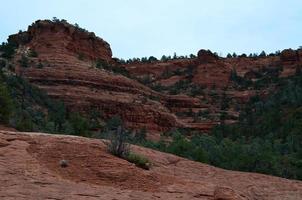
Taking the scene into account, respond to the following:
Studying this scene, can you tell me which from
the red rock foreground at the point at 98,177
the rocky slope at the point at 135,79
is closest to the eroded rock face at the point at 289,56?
the rocky slope at the point at 135,79

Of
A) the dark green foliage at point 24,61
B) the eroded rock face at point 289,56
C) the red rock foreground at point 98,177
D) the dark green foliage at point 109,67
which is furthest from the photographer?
the eroded rock face at point 289,56

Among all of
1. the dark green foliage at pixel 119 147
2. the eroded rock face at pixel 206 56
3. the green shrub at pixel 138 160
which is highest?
the eroded rock face at pixel 206 56

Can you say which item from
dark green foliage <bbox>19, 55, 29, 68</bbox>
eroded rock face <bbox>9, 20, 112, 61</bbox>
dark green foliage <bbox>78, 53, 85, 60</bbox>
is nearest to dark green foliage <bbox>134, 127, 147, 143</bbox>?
dark green foliage <bbox>19, 55, 29, 68</bbox>

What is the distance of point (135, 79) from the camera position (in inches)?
2692

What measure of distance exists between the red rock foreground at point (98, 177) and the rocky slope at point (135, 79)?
4117 centimetres

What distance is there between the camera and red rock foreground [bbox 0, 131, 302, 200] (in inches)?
352

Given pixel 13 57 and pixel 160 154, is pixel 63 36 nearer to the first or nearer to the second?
pixel 13 57

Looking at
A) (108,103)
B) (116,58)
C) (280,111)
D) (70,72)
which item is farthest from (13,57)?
(280,111)

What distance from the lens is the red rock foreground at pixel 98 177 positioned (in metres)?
8.95

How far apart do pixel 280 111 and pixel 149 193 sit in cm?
4247

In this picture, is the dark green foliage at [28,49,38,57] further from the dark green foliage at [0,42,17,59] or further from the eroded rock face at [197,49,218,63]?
the eroded rock face at [197,49,218,63]

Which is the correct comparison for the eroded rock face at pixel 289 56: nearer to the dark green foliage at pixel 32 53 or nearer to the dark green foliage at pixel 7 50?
the dark green foliage at pixel 32 53

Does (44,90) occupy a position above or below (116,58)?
below

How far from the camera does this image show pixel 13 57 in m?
58.2
